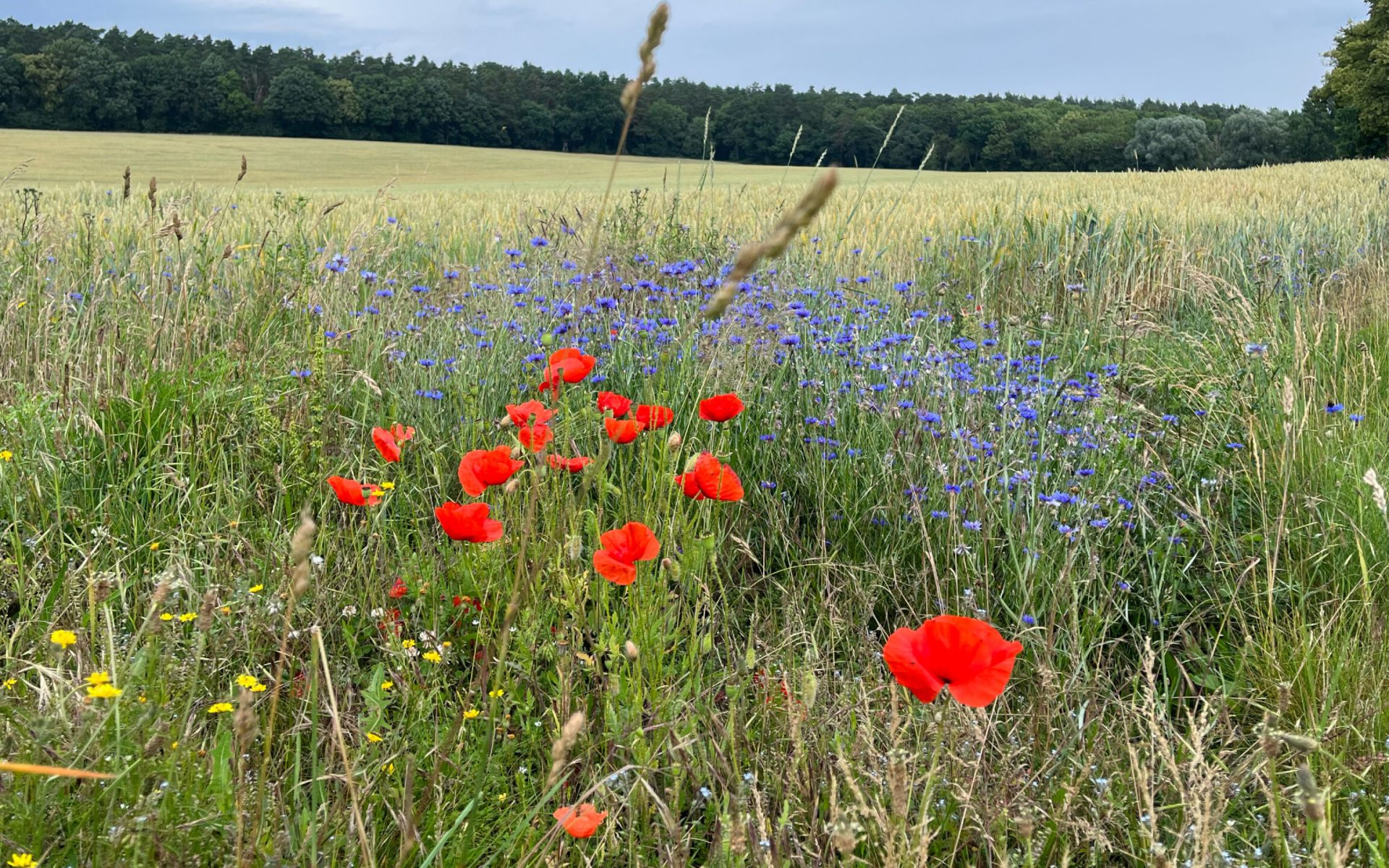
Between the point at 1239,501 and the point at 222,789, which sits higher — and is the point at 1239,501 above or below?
above

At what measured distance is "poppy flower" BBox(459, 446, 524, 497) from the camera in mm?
1484

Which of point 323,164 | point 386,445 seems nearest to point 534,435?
point 386,445

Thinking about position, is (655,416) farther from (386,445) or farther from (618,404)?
(386,445)

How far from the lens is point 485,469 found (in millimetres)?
1493

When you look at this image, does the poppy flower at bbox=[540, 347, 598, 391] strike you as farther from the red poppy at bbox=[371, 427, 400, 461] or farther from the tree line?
the tree line

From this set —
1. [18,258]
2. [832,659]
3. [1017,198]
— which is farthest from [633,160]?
[832,659]

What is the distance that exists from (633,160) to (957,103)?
21208 millimetres

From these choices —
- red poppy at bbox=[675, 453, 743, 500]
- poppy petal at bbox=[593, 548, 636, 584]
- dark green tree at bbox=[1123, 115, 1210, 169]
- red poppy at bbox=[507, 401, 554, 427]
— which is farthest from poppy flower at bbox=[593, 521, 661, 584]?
dark green tree at bbox=[1123, 115, 1210, 169]

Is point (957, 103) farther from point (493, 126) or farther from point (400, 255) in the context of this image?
point (400, 255)

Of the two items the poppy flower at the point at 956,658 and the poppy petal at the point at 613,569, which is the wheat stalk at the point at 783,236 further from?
the poppy petal at the point at 613,569

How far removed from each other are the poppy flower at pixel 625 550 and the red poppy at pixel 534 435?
0.17 m

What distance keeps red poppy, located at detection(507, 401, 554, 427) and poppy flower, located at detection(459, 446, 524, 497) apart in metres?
0.06

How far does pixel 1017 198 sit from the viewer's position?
25.1 feet

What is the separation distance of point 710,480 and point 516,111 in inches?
2043
